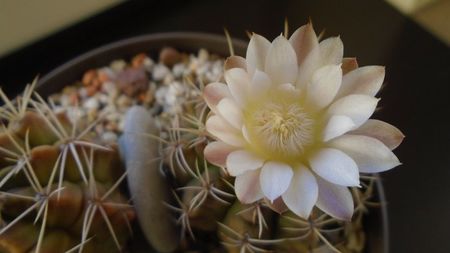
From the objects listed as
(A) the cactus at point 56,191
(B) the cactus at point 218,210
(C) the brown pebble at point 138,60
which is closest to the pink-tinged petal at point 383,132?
(B) the cactus at point 218,210

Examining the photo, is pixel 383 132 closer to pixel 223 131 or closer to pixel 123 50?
pixel 223 131

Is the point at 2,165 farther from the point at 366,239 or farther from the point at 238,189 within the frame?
the point at 366,239

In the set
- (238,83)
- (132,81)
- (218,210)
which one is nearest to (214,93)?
(238,83)

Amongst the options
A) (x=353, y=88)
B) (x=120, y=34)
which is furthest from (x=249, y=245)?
(x=120, y=34)

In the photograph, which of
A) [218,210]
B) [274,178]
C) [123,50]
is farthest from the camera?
[123,50]

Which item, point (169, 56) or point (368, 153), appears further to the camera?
point (169, 56)

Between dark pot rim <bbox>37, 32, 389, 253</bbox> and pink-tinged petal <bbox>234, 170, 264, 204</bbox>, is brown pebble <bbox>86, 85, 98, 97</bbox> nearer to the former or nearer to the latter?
dark pot rim <bbox>37, 32, 389, 253</bbox>

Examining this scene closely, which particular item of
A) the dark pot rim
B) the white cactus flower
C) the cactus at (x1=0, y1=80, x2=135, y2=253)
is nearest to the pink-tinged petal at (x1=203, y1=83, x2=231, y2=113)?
the white cactus flower
